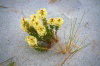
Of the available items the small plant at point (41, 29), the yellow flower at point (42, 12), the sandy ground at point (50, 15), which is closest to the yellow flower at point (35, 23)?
the small plant at point (41, 29)

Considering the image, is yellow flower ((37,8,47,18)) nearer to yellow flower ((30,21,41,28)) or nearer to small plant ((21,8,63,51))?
small plant ((21,8,63,51))

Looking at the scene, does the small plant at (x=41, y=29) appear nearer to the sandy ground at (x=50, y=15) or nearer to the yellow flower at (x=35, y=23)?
the yellow flower at (x=35, y=23)

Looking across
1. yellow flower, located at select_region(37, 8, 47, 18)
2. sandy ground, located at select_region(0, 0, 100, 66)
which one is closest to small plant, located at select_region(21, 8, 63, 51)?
yellow flower, located at select_region(37, 8, 47, 18)

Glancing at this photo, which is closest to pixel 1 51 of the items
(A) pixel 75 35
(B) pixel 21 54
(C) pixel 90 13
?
(B) pixel 21 54

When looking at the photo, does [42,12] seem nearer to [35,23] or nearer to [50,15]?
[35,23]

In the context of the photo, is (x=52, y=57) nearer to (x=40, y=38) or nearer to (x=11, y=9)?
(x=40, y=38)
